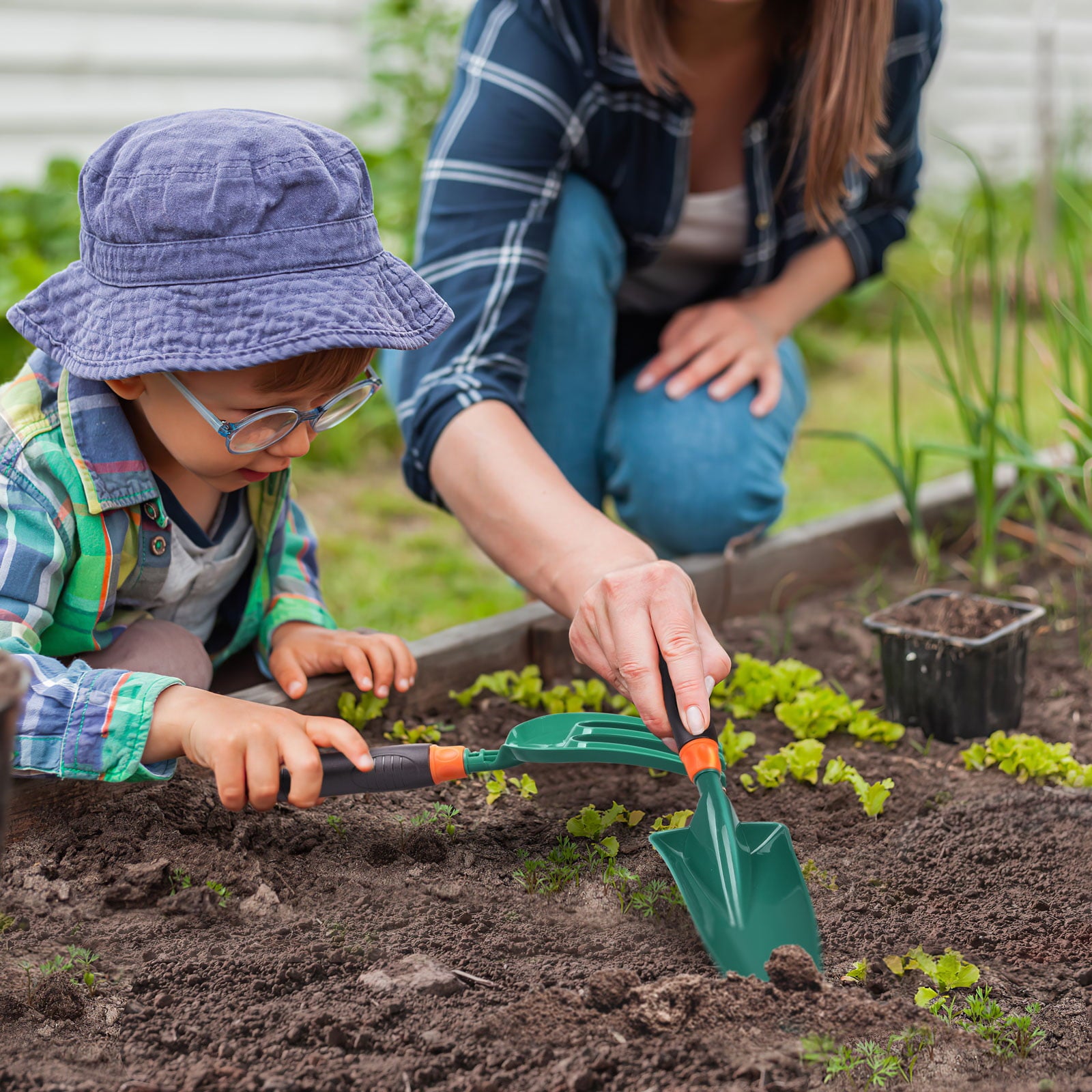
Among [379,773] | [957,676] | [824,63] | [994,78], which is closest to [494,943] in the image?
[379,773]

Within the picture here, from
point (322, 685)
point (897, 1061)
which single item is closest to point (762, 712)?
point (322, 685)

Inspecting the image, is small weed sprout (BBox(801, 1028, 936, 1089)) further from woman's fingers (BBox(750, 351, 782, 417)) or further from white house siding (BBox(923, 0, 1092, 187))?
white house siding (BBox(923, 0, 1092, 187))

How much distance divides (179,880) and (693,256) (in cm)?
160

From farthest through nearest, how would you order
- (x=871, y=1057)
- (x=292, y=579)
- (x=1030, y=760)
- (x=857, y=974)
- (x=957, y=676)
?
(x=292, y=579) < (x=957, y=676) < (x=1030, y=760) < (x=857, y=974) < (x=871, y=1057)

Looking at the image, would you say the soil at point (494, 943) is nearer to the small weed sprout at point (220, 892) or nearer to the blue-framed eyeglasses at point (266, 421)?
the small weed sprout at point (220, 892)

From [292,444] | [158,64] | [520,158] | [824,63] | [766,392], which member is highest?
[158,64]

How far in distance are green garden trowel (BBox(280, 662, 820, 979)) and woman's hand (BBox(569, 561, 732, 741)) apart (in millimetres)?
29

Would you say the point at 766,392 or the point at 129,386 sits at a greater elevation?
the point at 129,386

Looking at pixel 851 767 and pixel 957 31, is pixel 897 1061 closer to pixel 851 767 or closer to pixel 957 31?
pixel 851 767

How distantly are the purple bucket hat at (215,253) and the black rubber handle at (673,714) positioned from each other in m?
0.47

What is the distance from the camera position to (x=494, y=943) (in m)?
1.24

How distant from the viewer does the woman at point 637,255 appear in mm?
1690

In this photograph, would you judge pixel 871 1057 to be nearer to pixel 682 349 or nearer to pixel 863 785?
pixel 863 785

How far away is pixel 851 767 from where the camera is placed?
5.26 ft
